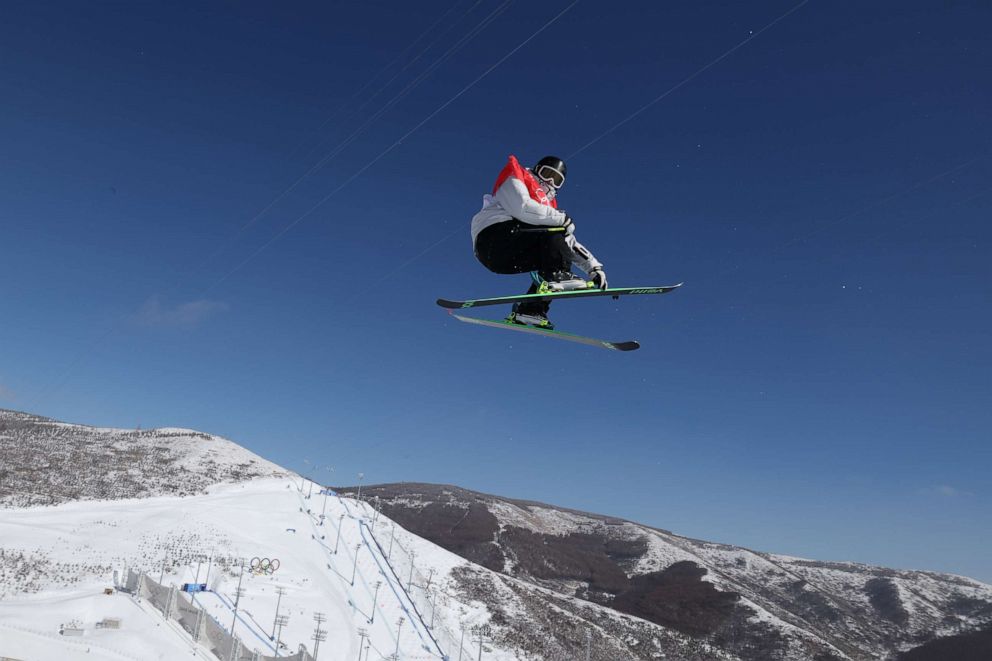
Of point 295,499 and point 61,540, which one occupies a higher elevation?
point 295,499

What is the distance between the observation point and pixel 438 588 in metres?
71.9

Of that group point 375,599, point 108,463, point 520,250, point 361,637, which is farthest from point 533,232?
point 108,463

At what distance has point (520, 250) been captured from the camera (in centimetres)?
1062

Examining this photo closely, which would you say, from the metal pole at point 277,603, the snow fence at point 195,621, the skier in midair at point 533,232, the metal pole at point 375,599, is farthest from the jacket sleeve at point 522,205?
the metal pole at point 375,599

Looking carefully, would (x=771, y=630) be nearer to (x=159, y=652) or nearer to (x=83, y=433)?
(x=159, y=652)

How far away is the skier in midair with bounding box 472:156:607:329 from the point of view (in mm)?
9922

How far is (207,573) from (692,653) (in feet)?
229

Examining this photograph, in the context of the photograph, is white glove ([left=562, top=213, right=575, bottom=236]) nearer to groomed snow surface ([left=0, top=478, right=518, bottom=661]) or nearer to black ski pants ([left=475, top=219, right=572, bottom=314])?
black ski pants ([left=475, top=219, right=572, bottom=314])

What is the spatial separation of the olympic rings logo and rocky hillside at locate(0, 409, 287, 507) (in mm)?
25710

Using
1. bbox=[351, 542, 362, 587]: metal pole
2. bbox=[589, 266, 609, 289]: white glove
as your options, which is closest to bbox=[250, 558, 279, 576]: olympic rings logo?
bbox=[351, 542, 362, 587]: metal pole

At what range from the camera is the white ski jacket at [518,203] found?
9844 millimetres

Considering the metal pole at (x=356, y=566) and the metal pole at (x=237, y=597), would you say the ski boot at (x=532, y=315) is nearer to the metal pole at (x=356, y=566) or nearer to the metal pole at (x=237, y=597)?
the metal pole at (x=237, y=597)

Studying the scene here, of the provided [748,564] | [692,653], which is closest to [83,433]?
[692,653]

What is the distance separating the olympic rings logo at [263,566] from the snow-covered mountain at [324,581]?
0.71 m
